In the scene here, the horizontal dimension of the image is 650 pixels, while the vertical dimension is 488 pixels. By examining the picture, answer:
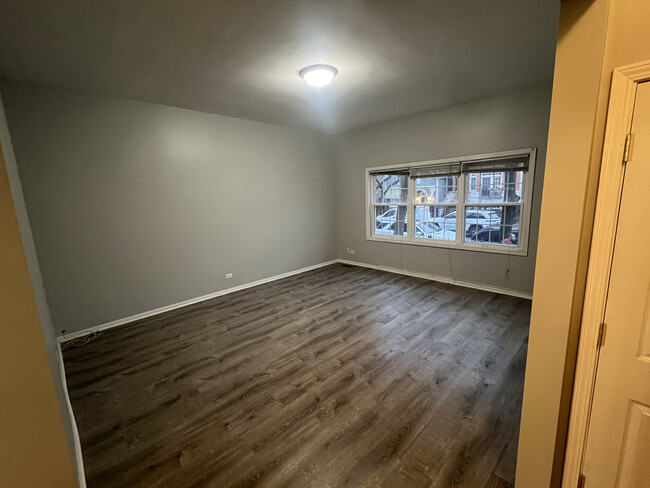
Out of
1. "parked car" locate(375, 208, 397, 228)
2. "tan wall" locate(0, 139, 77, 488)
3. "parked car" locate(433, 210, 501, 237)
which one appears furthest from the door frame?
"parked car" locate(375, 208, 397, 228)

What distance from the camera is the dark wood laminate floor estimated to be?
1590 millimetres

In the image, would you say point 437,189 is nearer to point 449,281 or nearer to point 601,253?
point 449,281

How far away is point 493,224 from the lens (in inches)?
166

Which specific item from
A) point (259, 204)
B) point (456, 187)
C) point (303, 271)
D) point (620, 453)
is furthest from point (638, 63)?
point (303, 271)

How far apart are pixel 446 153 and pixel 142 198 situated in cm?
450

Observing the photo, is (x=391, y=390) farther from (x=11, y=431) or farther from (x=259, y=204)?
(x=259, y=204)

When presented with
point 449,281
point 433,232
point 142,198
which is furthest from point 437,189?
point 142,198

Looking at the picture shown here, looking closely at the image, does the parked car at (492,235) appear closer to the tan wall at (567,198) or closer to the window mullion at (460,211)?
the window mullion at (460,211)

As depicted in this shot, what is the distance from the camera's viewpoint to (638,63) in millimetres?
936

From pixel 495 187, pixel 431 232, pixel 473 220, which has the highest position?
pixel 495 187

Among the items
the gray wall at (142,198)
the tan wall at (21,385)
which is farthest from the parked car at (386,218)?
the tan wall at (21,385)

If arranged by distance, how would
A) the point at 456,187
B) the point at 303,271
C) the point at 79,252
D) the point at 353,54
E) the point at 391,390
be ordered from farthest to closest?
the point at 303,271
the point at 456,187
the point at 79,252
the point at 353,54
the point at 391,390

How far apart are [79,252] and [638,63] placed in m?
4.61

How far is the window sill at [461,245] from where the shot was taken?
156 inches
